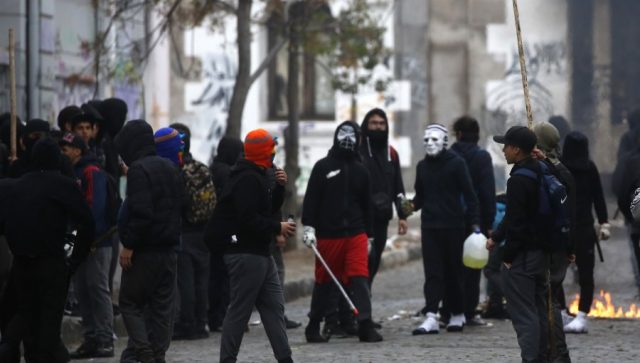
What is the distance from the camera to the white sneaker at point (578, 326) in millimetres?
14367

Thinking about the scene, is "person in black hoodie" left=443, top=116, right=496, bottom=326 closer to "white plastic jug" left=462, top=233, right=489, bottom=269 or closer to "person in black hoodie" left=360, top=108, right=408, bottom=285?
"person in black hoodie" left=360, top=108, right=408, bottom=285

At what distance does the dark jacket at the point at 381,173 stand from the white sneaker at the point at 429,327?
37.9 inches

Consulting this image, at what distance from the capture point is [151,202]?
450 inches

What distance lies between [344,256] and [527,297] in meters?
2.58

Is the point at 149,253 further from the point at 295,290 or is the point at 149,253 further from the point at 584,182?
the point at 295,290

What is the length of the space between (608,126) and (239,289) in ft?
47.0

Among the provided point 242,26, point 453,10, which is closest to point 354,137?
point 242,26

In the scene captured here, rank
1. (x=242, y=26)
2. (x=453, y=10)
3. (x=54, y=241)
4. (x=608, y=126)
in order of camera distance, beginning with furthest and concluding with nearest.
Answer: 1. (x=453, y=10)
2. (x=608, y=126)
3. (x=242, y=26)
4. (x=54, y=241)

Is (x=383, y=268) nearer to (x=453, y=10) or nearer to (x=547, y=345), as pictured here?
(x=453, y=10)

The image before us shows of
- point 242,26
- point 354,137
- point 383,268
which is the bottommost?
point 383,268

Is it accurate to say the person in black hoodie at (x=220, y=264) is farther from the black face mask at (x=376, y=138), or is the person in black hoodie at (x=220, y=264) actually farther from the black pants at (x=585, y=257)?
the black pants at (x=585, y=257)

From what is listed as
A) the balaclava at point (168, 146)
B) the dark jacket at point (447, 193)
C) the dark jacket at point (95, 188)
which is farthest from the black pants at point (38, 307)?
the dark jacket at point (447, 193)

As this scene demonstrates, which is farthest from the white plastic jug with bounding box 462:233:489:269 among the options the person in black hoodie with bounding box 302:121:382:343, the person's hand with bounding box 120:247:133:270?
the person's hand with bounding box 120:247:133:270

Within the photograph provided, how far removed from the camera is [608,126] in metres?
24.9
